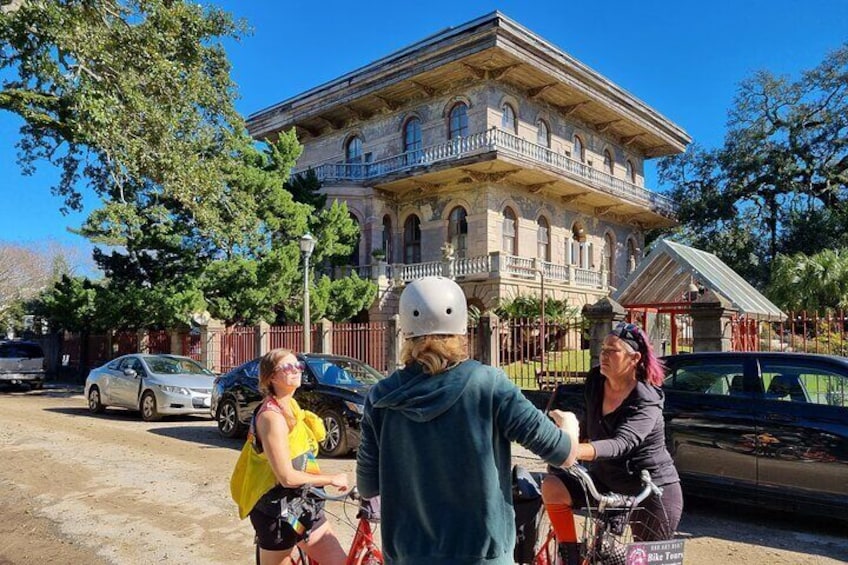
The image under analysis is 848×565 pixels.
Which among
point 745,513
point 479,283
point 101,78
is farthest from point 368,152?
point 745,513

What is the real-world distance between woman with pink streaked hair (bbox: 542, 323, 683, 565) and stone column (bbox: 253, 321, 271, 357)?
1765cm

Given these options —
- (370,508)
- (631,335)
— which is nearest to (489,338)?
(631,335)

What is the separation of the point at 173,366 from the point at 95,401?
239 cm

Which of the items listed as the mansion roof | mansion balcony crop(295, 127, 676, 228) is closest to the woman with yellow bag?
mansion balcony crop(295, 127, 676, 228)

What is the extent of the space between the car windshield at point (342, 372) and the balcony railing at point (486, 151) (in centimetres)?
1449

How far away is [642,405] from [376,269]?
77.0ft

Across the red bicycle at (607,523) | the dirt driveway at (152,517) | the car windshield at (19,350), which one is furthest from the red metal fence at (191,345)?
the red bicycle at (607,523)

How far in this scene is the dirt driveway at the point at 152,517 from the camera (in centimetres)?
554

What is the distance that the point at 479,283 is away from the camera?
2475 cm

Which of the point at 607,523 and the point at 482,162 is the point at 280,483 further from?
the point at 482,162

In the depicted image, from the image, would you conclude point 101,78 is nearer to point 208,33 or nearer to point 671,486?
point 208,33

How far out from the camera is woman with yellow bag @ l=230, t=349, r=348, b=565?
3.13 m

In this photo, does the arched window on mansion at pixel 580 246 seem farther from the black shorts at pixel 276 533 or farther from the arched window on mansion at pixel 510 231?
the black shorts at pixel 276 533

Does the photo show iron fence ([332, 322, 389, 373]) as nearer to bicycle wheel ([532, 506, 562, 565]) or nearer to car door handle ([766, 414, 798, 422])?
car door handle ([766, 414, 798, 422])
